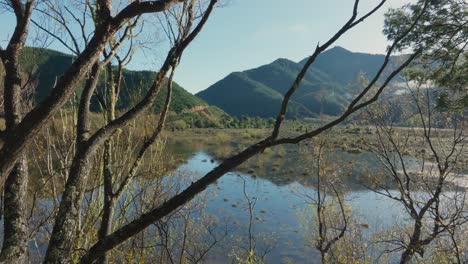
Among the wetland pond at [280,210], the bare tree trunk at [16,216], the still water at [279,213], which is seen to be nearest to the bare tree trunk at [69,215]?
the bare tree trunk at [16,216]

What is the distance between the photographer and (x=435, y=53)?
918 cm

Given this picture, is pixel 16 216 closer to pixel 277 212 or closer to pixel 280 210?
pixel 277 212

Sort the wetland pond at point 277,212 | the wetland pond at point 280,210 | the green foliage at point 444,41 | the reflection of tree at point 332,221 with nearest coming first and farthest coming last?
the green foliage at point 444,41 < the reflection of tree at point 332,221 < the wetland pond at point 277,212 < the wetland pond at point 280,210

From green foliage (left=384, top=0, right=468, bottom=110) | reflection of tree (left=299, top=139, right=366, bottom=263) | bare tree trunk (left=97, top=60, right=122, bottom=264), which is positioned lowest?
reflection of tree (left=299, top=139, right=366, bottom=263)

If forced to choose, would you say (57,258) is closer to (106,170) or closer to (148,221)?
(148,221)

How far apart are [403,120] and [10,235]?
11464 mm

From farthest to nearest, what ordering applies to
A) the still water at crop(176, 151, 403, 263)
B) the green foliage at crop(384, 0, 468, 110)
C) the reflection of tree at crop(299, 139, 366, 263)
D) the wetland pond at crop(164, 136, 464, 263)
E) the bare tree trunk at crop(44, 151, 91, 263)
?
the still water at crop(176, 151, 403, 263) → the wetland pond at crop(164, 136, 464, 263) → the reflection of tree at crop(299, 139, 366, 263) → the green foliage at crop(384, 0, 468, 110) → the bare tree trunk at crop(44, 151, 91, 263)

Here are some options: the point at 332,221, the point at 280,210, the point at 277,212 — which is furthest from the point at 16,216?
the point at 280,210

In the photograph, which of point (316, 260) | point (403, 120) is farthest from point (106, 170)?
point (316, 260)

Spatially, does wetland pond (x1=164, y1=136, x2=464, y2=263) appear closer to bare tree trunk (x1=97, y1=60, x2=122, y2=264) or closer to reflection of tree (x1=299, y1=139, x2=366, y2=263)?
reflection of tree (x1=299, y1=139, x2=366, y2=263)

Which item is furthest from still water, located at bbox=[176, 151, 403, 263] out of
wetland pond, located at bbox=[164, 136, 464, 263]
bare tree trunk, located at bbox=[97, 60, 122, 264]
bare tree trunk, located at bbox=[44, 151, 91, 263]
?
bare tree trunk, located at bbox=[44, 151, 91, 263]

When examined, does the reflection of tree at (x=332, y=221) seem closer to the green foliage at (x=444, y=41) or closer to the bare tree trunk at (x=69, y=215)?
the green foliage at (x=444, y=41)

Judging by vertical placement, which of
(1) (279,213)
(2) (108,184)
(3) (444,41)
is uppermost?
(3) (444,41)

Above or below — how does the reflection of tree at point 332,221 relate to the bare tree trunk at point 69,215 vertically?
below
